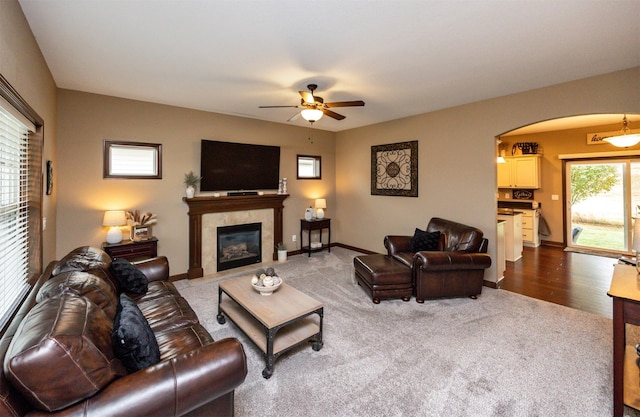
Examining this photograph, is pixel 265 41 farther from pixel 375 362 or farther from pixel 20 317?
pixel 375 362

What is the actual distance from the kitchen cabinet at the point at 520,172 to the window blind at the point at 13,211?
847 centimetres

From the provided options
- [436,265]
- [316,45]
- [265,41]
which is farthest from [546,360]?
[265,41]

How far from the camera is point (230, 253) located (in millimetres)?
5152

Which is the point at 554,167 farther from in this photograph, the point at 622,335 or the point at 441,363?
the point at 441,363

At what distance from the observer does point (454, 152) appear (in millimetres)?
4582

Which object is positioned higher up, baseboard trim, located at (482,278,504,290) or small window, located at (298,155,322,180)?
small window, located at (298,155,322,180)

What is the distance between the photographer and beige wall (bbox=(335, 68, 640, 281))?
3.31m

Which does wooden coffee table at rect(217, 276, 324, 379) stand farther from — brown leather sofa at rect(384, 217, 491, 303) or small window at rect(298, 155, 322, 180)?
small window at rect(298, 155, 322, 180)

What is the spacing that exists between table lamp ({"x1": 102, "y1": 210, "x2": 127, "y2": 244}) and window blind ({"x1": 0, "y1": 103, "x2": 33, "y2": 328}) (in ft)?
4.56

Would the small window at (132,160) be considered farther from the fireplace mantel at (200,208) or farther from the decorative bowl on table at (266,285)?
the decorative bowl on table at (266,285)

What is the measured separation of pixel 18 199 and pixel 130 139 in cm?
221

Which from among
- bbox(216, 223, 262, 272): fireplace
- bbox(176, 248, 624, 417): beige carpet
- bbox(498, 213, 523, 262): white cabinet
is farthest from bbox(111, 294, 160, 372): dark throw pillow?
bbox(498, 213, 523, 262): white cabinet

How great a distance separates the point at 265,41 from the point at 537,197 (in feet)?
23.9

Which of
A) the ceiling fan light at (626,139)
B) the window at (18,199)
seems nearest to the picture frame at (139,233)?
Answer: the window at (18,199)
